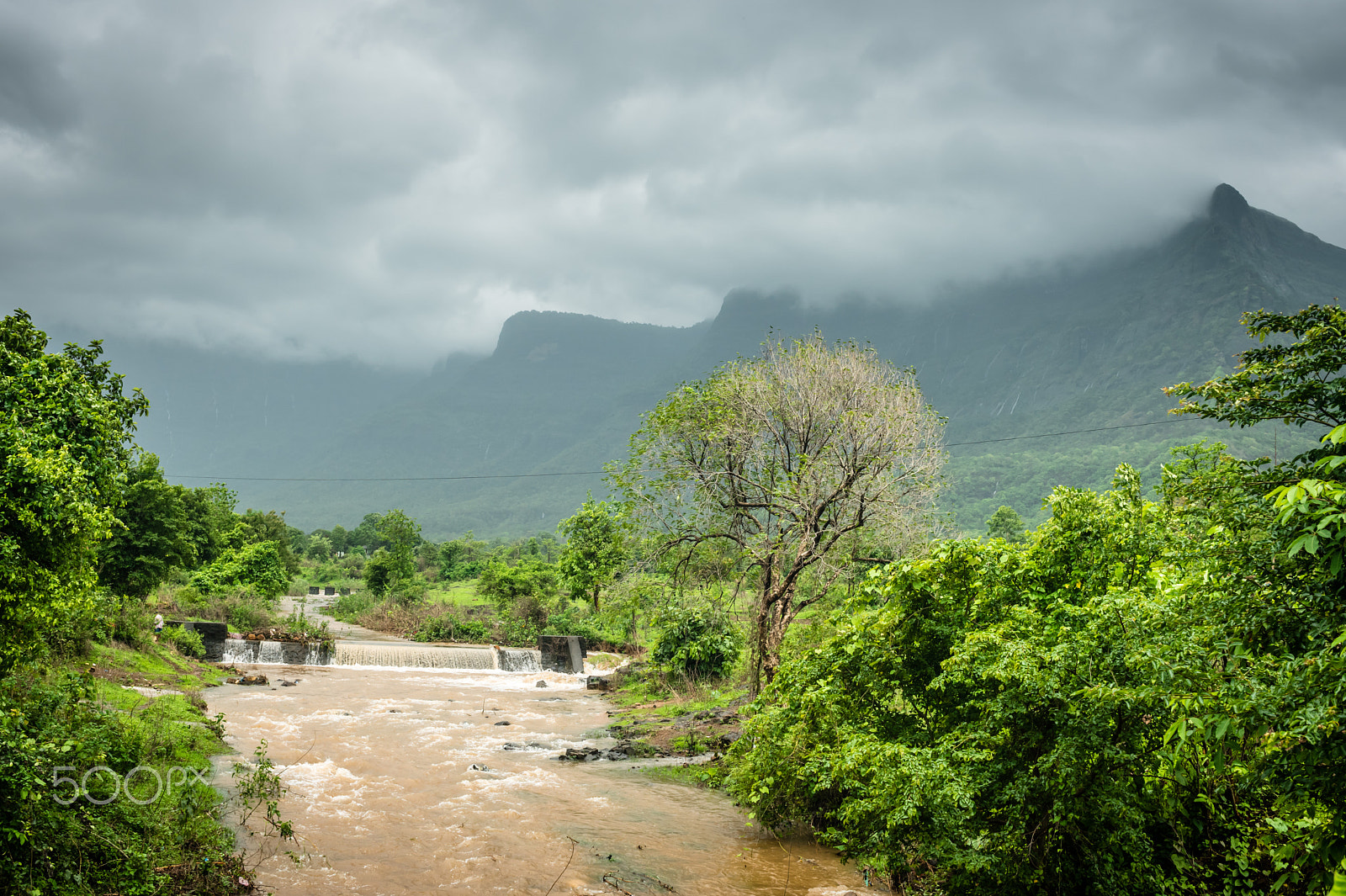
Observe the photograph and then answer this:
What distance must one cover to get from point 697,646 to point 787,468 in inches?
365

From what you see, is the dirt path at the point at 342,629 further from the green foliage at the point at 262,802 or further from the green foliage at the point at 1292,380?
the green foliage at the point at 1292,380

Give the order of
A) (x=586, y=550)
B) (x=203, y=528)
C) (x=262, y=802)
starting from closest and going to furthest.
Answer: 1. (x=262, y=802)
2. (x=203, y=528)
3. (x=586, y=550)

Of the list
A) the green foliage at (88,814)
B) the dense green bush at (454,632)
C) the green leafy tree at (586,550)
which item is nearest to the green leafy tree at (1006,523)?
the green leafy tree at (586,550)

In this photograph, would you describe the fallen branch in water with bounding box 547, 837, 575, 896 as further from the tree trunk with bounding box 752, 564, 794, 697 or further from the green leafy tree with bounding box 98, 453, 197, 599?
the green leafy tree with bounding box 98, 453, 197, 599

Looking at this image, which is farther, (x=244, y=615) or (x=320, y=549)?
(x=320, y=549)

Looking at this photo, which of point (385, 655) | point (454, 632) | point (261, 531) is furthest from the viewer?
point (261, 531)

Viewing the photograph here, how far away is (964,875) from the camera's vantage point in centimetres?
704

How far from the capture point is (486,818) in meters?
11.8

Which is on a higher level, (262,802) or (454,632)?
(262,802)

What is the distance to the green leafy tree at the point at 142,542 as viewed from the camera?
2411 cm

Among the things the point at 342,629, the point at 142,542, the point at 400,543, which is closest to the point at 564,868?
the point at 142,542

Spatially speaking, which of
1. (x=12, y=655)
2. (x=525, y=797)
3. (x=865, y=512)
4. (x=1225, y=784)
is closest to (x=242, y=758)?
(x=525, y=797)

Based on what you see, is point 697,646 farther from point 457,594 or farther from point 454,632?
point 457,594

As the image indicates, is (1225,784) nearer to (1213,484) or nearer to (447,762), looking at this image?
(1213,484)
